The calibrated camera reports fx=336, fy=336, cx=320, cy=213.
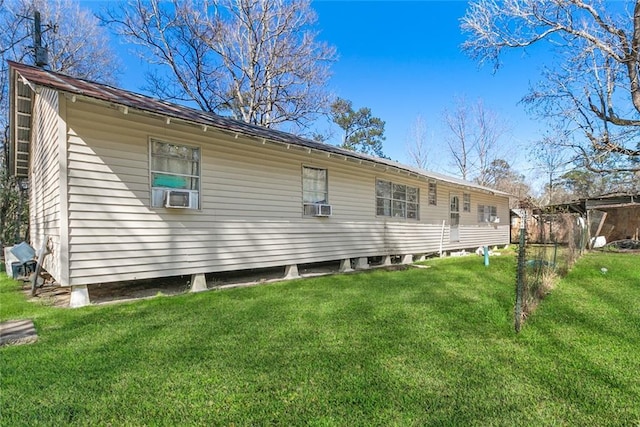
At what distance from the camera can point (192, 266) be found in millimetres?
5637

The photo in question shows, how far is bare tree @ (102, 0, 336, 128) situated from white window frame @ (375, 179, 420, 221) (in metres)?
9.74

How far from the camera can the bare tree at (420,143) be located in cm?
2678

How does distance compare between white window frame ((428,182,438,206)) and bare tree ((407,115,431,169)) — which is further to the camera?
bare tree ((407,115,431,169))

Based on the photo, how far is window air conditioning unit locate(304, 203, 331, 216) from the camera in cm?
752

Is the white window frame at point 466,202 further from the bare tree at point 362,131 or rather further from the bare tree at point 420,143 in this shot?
the bare tree at point 362,131

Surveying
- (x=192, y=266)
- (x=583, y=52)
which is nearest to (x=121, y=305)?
(x=192, y=266)

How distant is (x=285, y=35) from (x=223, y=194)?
529 inches

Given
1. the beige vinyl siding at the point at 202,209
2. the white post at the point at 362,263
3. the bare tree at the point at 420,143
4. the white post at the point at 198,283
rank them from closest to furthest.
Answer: the beige vinyl siding at the point at 202,209 < the white post at the point at 198,283 < the white post at the point at 362,263 < the bare tree at the point at 420,143

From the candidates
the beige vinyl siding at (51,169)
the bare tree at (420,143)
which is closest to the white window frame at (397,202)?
the beige vinyl siding at (51,169)

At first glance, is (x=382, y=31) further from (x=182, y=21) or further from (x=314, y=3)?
(x=182, y=21)

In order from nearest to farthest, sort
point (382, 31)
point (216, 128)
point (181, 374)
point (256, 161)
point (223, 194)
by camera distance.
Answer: point (181, 374), point (216, 128), point (223, 194), point (256, 161), point (382, 31)

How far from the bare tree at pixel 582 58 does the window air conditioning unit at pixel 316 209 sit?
7.70 meters

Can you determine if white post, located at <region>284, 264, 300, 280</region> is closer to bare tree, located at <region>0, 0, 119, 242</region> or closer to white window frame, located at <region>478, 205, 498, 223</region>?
white window frame, located at <region>478, 205, 498, 223</region>

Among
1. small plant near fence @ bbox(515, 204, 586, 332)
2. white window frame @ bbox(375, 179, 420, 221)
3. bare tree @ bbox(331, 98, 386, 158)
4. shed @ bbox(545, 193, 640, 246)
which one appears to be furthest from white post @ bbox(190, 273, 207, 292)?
bare tree @ bbox(331, 98, 386, 158)
